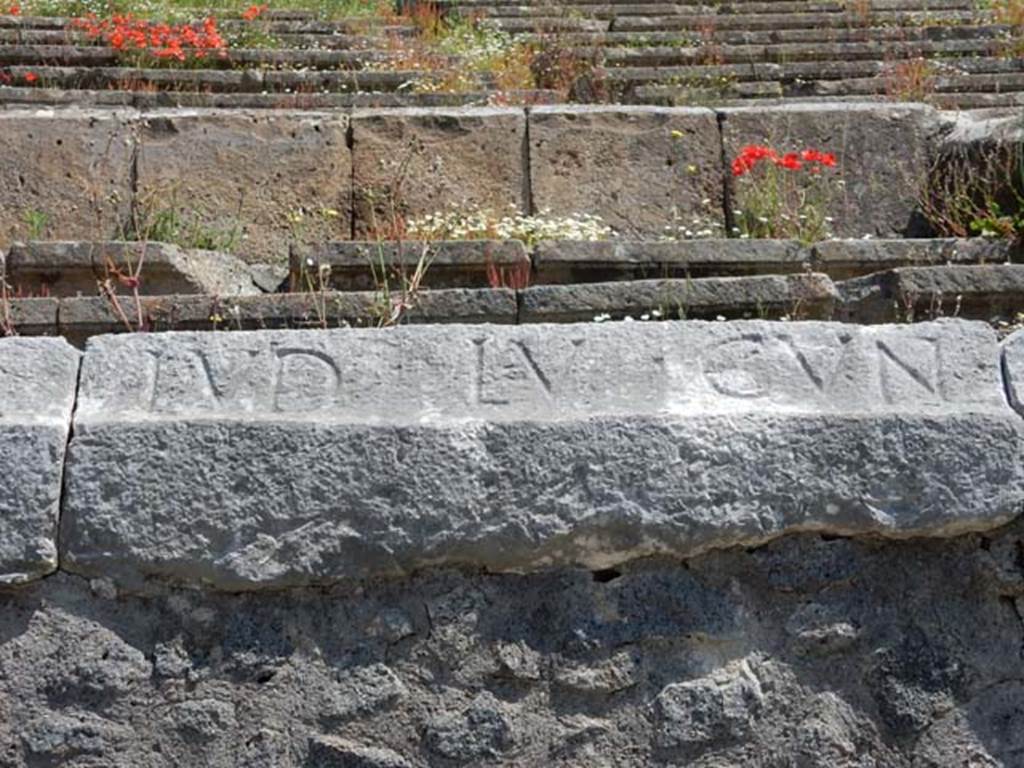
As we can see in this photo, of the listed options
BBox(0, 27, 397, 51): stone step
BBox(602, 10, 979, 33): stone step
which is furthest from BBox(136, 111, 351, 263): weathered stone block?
BBox(602, 10, 979, 33): stone step

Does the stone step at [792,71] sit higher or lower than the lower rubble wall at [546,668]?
higher

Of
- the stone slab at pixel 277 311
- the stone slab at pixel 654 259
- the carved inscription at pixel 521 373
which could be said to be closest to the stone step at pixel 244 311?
the stone slab at pixel 277 311

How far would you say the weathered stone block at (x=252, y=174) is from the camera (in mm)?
5160

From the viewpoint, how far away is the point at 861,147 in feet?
17.5

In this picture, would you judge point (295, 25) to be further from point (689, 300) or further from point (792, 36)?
point (689, 300)

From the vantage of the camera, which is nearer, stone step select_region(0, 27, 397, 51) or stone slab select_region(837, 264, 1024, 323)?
stone slab select_region(837, 264, 1024, 323)

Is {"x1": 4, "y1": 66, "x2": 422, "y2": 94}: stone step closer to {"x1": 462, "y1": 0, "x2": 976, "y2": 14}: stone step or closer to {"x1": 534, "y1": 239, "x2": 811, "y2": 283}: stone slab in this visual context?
{"x1": 462, "y1": 0, "x2": 976, "y2": 14}: stone step

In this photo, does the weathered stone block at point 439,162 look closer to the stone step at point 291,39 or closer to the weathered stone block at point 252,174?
the weathered stone block at point 252,174

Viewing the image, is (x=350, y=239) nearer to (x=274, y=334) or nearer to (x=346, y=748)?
(x=274, y=334)

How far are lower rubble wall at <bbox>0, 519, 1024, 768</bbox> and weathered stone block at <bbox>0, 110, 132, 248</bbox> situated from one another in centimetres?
272

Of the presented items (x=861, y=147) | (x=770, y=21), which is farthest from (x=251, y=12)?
(x=861, y=147)

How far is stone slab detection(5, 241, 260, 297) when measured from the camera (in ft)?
14.4

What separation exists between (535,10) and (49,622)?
25.6 feet

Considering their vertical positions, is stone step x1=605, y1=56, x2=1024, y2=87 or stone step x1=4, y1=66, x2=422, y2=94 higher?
stone step x1=605, y1=56, x2=1024, y2=87
